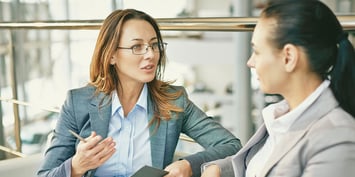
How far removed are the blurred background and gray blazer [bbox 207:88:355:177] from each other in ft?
5.27

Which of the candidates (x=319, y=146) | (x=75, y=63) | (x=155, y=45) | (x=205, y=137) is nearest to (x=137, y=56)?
(x=155, y=45)

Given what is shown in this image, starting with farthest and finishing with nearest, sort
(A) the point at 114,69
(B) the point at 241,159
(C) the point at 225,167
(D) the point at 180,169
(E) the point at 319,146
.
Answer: (A) the point at 114,69 → (D) the point at 180,169 → (C) the point at 225,167 → (B) the point at 241,159 → (E) the point at 319,146

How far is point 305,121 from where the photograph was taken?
3.08 ft

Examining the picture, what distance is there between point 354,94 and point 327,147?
0.13 metres

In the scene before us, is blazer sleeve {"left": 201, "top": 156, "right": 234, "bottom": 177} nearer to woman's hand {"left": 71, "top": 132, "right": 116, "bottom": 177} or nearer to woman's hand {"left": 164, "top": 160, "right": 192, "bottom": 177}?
woman's hand {"left": 164, "top": 160, "right": 192, "bottom": 177}

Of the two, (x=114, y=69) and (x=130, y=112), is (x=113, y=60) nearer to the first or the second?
(x=114, y=69)

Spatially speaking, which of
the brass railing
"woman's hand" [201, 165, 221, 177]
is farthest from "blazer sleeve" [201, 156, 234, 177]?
the brass railing

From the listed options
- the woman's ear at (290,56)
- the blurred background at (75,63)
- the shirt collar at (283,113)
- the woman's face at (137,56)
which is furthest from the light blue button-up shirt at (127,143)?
the blurred background at (75,63)

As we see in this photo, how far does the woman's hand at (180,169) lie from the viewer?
4.39ft

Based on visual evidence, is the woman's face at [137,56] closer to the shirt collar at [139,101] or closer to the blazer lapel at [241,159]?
the shirt collar at [139,101]

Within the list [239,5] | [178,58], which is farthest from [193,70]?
[239,5]

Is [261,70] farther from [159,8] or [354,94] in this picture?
[159,8]

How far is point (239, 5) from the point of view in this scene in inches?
157

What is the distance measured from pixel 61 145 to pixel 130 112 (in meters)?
0.25
